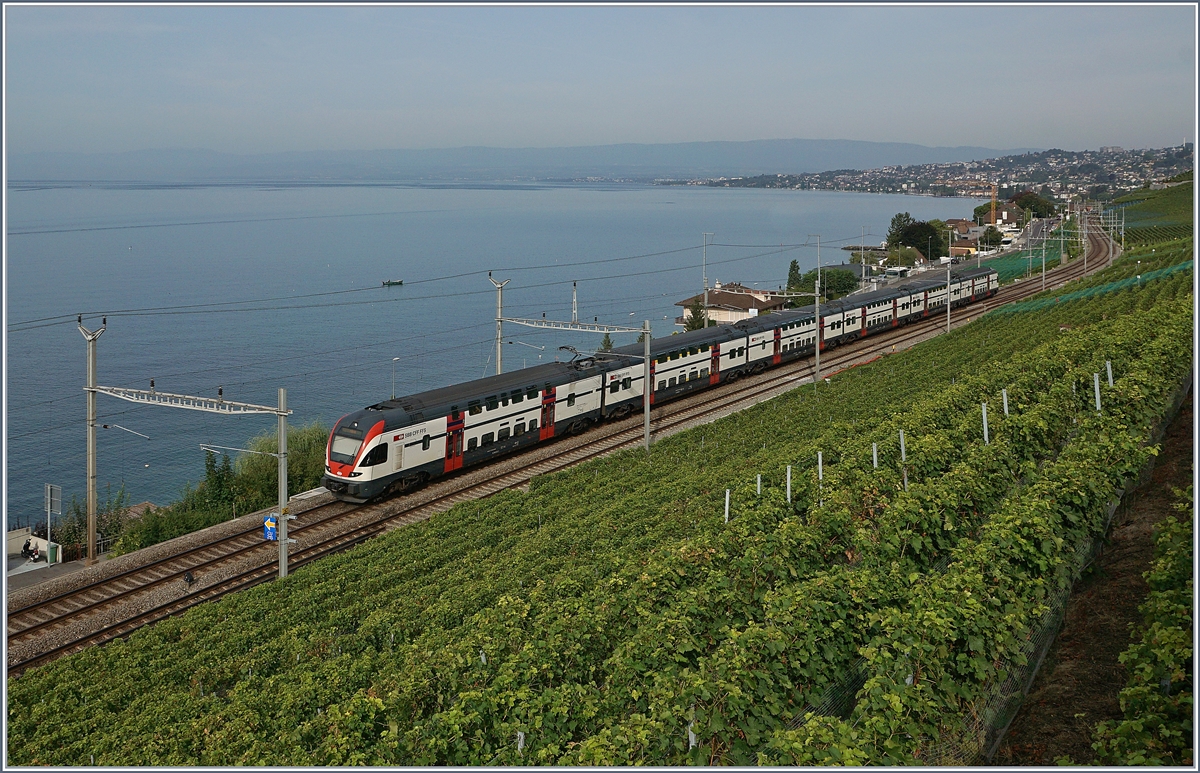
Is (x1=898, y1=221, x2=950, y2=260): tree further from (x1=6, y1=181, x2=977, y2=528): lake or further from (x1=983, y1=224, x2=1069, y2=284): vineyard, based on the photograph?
(x1=983, y1=224, x2=1069, y2=284): vineyard

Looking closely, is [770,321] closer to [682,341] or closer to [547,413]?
[682,341]

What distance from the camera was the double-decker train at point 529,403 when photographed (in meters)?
27.2

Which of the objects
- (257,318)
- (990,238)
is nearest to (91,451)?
(257,318)

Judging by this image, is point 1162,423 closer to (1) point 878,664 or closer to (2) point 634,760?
(1) point 878,664

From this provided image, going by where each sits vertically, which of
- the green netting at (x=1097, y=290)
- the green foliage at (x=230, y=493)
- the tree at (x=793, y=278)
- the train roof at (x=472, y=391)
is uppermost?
the tree at (x=793, y=278)

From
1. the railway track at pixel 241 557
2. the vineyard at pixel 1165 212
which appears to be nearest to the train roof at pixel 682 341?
the railway track at pixel 241 557

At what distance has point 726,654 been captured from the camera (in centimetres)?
1137

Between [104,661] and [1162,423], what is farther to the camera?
[1162,423]

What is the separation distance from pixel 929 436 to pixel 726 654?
10304mm

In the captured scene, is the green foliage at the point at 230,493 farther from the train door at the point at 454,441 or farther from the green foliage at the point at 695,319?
the green foliage at the point at 695,319

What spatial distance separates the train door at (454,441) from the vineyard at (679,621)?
168 inches

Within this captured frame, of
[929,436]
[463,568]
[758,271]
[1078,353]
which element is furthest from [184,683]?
[758,271]

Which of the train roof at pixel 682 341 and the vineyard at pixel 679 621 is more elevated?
the train roof at pixel 682 341

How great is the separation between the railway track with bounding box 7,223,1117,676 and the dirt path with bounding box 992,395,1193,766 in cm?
1714
